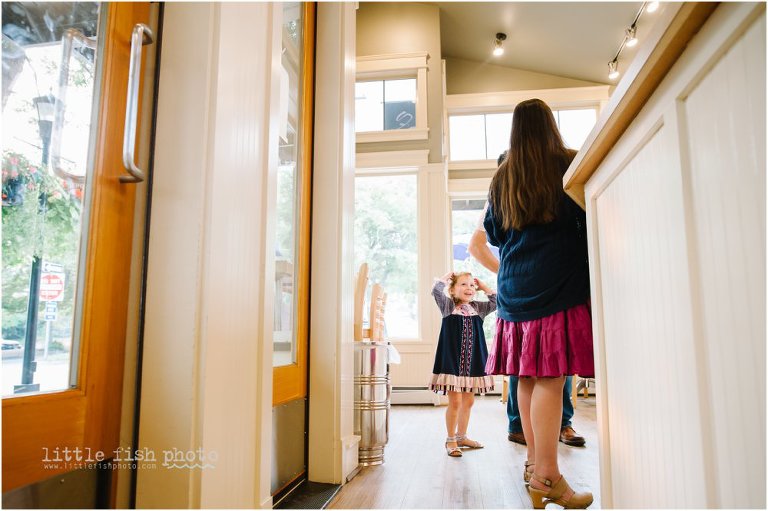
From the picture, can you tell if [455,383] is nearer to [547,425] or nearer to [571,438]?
[571,438]

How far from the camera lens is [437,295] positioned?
2.75m

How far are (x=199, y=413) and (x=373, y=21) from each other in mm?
4967

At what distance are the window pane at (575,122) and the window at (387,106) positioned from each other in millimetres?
1756

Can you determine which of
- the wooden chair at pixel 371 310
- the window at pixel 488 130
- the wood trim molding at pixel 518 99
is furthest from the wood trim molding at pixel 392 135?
the wooden chair at pixel 371 310

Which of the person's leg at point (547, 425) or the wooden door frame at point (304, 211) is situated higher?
the wooden door frame at point (304, 211)

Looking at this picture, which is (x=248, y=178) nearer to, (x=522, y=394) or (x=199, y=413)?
(x=199, y=413)

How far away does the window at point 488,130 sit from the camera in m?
5.48

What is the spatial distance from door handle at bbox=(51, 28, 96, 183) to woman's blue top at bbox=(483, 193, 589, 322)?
121 cm

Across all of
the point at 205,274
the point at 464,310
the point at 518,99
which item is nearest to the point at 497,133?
the point at 518,99

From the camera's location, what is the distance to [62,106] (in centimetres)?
91

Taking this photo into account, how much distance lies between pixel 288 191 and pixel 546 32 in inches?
169

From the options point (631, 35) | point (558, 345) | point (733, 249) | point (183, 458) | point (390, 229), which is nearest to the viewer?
point (733, 249)

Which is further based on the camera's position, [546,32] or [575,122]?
[575,122]

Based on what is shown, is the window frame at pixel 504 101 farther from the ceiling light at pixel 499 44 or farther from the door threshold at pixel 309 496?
the door threshold at pixel 309 496
